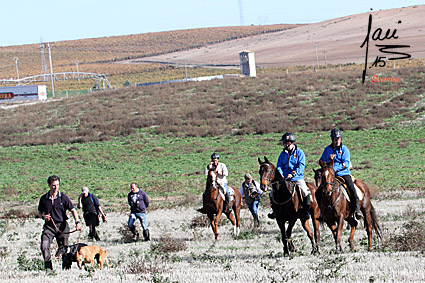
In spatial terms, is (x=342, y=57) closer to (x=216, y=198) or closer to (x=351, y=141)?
(x=351, y=141)

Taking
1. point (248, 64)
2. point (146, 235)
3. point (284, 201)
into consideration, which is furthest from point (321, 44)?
point (284, 201)

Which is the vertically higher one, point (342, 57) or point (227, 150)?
point (342, 57)

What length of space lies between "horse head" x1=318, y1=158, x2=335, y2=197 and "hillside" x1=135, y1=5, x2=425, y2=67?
8405cm

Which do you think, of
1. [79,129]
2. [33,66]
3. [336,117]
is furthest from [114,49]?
[336,117]

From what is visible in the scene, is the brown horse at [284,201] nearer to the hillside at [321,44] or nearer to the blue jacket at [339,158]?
the blue jacket at [339,158]

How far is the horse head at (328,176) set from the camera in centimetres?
1200

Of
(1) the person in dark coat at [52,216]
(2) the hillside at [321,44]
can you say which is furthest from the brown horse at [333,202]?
(2) the hillside at [321,44]

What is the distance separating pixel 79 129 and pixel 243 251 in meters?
49.7

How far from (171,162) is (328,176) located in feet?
100

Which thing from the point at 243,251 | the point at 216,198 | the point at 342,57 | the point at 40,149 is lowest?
the point at 243,251

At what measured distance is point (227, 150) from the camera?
45.1 meters

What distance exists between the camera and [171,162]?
4219 centimetres

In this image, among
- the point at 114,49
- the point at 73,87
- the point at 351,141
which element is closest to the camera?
the point at 351,141

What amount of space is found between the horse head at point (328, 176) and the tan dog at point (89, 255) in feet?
14.3
